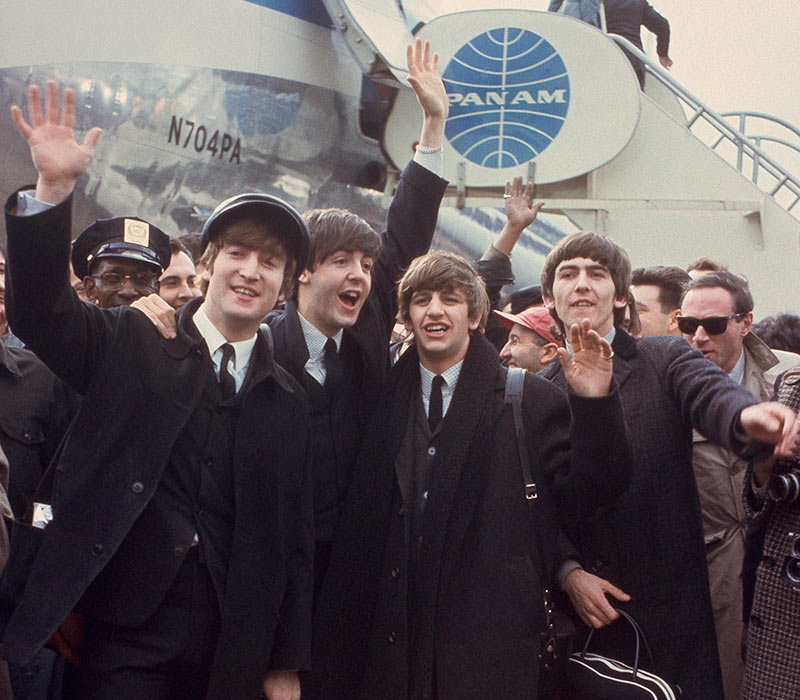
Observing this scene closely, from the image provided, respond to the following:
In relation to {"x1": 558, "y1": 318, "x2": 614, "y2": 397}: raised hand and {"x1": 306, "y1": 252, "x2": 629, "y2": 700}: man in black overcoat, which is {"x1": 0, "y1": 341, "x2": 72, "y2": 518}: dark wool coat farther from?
{"x1": 558, "y1": 318, "x2": 614, "y2": 397}: raised hand

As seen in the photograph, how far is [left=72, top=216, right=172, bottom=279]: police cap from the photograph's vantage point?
336 cm

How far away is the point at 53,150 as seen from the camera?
6.66ft

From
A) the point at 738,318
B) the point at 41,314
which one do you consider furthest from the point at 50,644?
the point at 738,318

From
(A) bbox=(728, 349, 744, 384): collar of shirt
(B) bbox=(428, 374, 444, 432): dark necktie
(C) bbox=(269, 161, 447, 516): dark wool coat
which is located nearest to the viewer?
(B) bbox=(428, 374, 444, 432): dark necktie

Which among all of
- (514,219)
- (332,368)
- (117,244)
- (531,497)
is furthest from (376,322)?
(514,219)

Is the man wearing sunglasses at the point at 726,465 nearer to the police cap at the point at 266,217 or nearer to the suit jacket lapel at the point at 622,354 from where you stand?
the suit jacket lapel at the point at 622,354

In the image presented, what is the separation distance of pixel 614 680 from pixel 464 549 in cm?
53

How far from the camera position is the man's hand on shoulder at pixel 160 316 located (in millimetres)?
2320

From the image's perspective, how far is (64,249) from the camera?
1999 mm

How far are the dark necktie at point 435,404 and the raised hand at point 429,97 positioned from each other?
3.15ft

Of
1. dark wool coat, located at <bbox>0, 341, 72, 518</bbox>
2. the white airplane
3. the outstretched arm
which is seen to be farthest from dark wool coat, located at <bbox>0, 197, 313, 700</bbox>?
the white airplane

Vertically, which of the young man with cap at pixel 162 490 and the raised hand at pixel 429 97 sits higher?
the raised hand at pixel 429 97

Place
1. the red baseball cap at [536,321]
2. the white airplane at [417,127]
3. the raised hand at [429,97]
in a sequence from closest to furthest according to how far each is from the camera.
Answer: the raised hand at [429,97]
the red baseball cap at [536,321]
the white airplane at [417,127]

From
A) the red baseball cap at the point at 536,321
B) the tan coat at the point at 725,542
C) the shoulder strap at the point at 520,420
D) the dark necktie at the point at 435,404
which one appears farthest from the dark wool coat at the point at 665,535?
the red baseball cap at the point at 536,321
